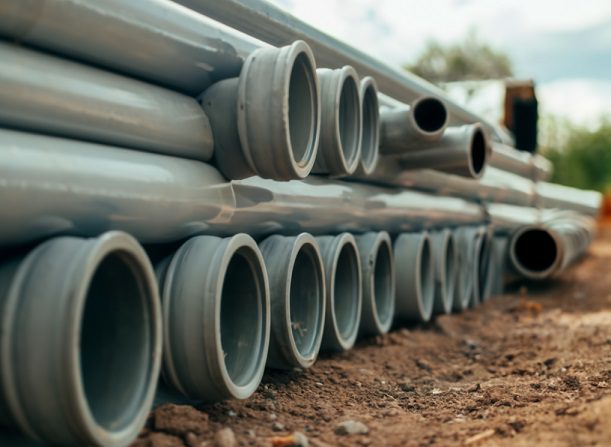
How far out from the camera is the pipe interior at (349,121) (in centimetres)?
323

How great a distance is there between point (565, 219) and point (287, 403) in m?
7.37

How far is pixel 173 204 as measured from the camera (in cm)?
225

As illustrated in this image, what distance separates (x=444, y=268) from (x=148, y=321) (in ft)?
10.9

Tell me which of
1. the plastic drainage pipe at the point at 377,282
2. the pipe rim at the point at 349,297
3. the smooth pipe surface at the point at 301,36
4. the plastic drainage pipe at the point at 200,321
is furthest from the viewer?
the plastic drainage pipe at the point at 377,282

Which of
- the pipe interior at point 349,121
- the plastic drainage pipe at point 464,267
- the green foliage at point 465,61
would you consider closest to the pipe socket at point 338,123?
the pipe interior at point 349,121


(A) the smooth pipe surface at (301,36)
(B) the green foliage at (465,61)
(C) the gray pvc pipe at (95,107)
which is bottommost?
(C) the gray pvc pipe at (95,107)

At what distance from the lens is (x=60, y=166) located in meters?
1.81

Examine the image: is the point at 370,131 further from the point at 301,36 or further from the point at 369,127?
the point at 301,36

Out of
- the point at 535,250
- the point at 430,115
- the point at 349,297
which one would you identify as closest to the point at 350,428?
the point at 349,297

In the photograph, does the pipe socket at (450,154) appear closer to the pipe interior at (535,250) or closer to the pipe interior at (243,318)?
the pipe interior at (243,318)

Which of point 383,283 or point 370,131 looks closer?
point 370,131

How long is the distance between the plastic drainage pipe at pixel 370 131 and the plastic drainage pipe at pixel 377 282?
446 millimetres

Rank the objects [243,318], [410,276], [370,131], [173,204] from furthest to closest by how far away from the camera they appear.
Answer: [410,276], [370,131], [243,318], [173,204]

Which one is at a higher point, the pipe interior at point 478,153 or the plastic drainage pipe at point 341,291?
the pipe interior at point 478,153
